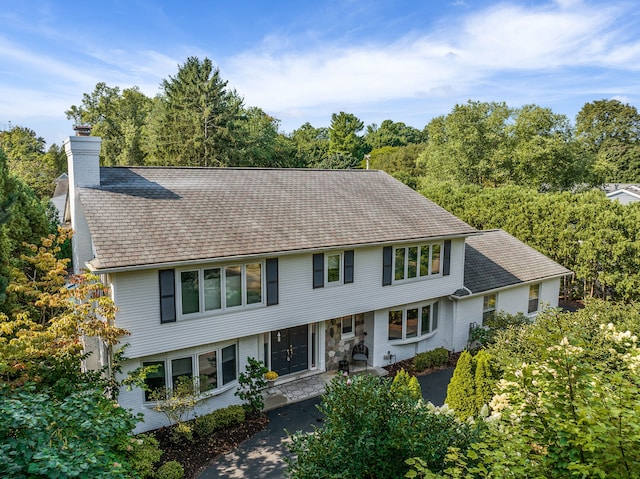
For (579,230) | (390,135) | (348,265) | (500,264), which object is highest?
(390,135)

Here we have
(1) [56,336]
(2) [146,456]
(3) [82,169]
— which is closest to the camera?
(2) [146,456]

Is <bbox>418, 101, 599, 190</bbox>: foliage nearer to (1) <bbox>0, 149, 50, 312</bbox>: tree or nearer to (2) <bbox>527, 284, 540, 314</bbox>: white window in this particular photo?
(2) <bbox>527, 284, 540, 314</bbox>: white window

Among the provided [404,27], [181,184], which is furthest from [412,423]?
[404,27]

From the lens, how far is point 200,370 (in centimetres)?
1335

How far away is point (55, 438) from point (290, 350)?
11.9 m

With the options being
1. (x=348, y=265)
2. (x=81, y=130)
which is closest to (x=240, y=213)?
(x=348, y=265)

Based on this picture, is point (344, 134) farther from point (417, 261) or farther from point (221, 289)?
point (221, 289)

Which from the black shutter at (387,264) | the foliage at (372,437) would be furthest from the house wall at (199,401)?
the foliage at (372,437)

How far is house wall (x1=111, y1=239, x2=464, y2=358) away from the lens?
471 inches

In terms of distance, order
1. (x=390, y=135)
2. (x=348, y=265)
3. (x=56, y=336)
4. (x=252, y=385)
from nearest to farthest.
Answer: (x=56, y=336), (x=252, y=385), (x=348, y=265), (x=390, y=135)

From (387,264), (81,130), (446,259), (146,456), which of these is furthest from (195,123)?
(146,456)

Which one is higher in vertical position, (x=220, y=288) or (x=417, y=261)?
(x=417, y=261)

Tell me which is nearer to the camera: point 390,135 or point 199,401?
point 199,401

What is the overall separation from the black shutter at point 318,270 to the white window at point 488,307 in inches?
352
